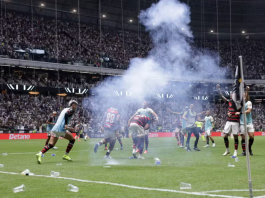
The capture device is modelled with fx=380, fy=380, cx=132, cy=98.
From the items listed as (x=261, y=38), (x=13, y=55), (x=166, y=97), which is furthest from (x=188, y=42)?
(x=261, y=38)

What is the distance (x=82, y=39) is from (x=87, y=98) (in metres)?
11.4

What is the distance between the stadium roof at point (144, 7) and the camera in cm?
5156

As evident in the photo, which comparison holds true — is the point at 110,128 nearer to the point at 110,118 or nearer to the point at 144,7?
the point at 110,118

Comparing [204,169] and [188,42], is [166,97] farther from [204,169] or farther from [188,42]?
[204,169]

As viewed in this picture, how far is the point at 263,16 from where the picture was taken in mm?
64688

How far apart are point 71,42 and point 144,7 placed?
11.3 meters

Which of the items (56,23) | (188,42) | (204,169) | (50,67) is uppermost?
(56,23)

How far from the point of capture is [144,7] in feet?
150

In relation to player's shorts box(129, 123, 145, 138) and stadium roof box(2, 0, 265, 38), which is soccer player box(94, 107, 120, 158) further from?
stadium roof box(2, 0, 265, 38)

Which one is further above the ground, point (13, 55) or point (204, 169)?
point (13, 55)

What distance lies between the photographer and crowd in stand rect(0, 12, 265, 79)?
44.2 m

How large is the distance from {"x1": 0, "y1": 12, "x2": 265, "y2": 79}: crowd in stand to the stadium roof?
1.94 metres

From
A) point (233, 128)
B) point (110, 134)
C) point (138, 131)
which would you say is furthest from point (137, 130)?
point (233, 128)

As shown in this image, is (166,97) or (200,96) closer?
(166,97)
